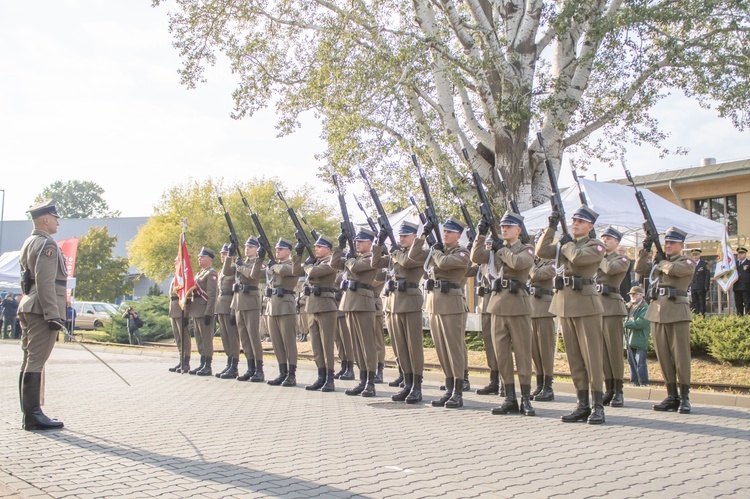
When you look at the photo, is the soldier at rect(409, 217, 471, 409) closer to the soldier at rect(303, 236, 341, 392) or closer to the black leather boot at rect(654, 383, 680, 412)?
the soldier at rect(303, 236, 341, 392)

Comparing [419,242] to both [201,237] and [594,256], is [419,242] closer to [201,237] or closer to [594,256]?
[594,256]

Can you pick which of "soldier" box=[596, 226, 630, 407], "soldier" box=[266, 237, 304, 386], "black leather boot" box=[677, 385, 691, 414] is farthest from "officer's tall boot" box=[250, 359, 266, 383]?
"black leather boot" box=[677, 385, 691, 414]

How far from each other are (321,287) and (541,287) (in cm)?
321

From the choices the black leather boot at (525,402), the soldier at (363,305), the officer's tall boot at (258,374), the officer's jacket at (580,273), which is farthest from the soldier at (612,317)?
the officer's tall boot at (258,374)

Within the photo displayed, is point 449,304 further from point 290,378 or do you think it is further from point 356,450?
point 290,378

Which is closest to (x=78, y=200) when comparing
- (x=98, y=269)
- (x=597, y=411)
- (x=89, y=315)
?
(x=98, y=269)

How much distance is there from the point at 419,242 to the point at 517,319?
164 centimetres

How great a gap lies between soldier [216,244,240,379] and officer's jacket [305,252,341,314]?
231cm

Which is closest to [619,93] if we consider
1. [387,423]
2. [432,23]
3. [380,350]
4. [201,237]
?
[432,23]

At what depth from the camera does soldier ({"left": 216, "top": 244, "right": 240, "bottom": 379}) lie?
13094 millimetres

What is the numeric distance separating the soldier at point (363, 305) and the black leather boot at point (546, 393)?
220 cm

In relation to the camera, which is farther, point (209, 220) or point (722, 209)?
point (209, 220)

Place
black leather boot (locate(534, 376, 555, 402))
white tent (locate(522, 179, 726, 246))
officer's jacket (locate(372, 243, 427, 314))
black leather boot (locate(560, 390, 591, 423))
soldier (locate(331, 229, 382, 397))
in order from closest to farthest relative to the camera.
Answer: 1. black leather boot (locate(560, 390, 591, 423))
2. officer's jacket (locate(372, 243, 427, 314))
3. black leather boot (locate(534, 376, 555, 402))
4. soldier (locate(331, 229, 382, 397))
5. white tent (locate(522, 179, 726, 246))

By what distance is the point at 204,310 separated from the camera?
44.8 feet
